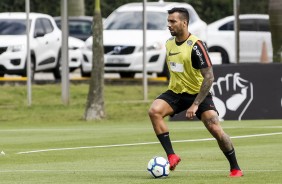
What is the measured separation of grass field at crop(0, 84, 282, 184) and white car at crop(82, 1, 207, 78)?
655mm

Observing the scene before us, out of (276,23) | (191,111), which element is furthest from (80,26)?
(191,111)

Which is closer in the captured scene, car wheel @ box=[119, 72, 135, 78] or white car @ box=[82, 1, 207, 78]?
white car @ box=[82, 1, 207, 78]

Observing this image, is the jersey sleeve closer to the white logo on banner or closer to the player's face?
the player's face

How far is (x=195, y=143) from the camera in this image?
20172 mm

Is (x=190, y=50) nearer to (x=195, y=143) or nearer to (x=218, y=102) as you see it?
(x=195, y=143)

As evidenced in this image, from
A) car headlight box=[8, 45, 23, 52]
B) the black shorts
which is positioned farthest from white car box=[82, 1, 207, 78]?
the black shorts

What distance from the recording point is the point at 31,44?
32031 millimetres

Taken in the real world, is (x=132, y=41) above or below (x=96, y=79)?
above

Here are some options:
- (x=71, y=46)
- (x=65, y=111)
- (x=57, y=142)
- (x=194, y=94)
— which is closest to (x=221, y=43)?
(x=71, y=46)

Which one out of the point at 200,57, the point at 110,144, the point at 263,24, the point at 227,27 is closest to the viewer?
the point at 200,57

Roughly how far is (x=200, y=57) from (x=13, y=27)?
18266 millimetres

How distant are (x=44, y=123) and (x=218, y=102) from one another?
13.8 ft

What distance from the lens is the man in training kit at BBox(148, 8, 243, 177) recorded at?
1414 centimetres

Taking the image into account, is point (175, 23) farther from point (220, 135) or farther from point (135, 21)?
point (135, 21)
